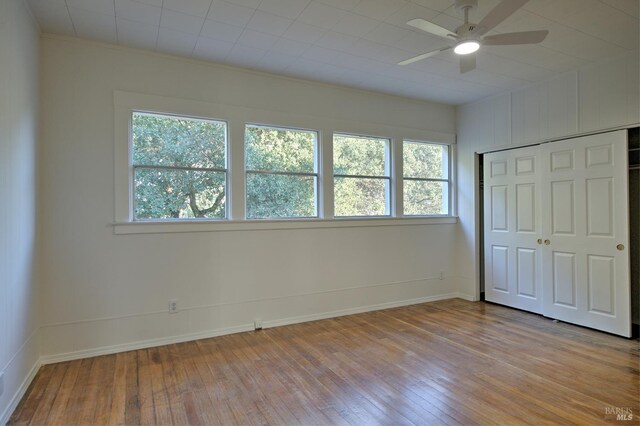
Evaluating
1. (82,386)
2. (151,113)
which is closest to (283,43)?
(151,113)

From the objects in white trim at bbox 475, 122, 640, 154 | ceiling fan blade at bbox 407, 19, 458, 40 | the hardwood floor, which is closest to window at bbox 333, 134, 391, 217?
white trim at bbox 475, 122, 640, 154

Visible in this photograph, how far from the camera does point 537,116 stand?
434 centimetres

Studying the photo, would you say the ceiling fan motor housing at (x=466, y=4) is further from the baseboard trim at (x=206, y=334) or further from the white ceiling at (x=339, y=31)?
the baseboard trim at (x=206, y=334)

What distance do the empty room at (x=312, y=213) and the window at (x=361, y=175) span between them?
0.03 m

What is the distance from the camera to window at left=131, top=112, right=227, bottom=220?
3465mm

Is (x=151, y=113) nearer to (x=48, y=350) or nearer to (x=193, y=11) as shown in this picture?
(x=193, y=11)

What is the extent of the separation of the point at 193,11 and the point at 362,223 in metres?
2.97

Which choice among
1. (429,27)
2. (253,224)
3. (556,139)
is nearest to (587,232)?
(556,139)

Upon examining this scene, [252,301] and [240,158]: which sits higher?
[240,158]

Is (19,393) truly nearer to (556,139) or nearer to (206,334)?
(206,334)

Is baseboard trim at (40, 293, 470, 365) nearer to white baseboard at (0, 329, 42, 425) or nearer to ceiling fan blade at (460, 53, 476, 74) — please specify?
white baseboard at (0, 329, 42, 425)

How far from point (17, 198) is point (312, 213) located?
277 cm

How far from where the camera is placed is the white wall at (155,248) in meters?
3.12

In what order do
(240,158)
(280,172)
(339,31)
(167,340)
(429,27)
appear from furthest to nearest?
1. (280,172)
2. (240,158)
3. (167,340)
4. (339,31)
5. (429,27)
